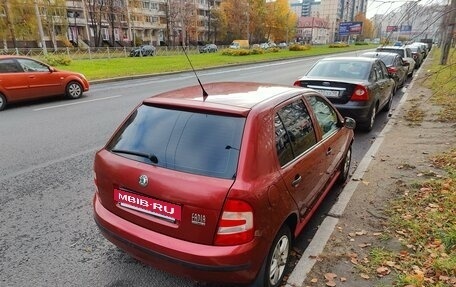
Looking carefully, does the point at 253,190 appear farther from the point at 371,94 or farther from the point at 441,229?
the point at 371,94

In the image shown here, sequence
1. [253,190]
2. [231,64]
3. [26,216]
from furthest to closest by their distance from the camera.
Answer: [231,64], [26,216], [253,190]

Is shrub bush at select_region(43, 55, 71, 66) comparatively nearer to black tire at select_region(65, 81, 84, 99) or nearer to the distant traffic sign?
black tire at select_region(65, 81, 84, 99)

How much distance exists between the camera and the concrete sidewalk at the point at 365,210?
3.01 meters

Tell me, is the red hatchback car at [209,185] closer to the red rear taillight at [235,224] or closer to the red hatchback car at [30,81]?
the red rear taillight at [235,224]

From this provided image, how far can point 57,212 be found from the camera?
406 cm

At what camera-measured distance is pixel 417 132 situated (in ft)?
25.1

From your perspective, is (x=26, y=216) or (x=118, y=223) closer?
(x=118, y=223)

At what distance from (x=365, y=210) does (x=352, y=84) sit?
379 cm

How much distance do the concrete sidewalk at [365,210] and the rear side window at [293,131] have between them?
1003mm

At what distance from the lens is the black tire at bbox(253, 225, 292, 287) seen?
2.62 metres

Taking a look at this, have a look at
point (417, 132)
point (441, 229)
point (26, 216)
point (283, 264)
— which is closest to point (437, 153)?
point (417, 132)

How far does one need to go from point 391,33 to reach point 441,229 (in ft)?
9.20

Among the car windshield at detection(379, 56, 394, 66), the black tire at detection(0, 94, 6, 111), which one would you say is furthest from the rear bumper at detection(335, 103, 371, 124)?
the black tire at detection(0, 94, 6, 111)

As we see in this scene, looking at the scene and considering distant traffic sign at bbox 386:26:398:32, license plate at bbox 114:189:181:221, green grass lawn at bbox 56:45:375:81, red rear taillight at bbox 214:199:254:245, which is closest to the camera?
red rear taillight at bbox 214:199:254:245
